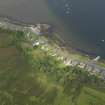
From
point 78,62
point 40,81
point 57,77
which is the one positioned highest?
point 78,62

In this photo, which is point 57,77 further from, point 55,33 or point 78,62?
point 55,33

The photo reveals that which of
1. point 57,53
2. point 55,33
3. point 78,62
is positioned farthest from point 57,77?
point 55,33

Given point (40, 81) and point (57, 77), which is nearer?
point (40, 81)

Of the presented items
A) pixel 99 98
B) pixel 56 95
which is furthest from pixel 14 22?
pixel 99 98

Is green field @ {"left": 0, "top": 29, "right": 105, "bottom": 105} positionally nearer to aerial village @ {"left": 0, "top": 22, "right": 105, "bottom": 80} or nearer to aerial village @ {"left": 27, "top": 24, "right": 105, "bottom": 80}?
aerial village @ {"left": 27, "top": 24, "right": 105, "bottom": 80}

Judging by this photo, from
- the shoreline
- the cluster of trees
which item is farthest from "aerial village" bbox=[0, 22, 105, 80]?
the cluster of trees

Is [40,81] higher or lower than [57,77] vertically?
lower

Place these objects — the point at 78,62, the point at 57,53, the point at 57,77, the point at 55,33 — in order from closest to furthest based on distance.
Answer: the point at 57,77
the point at 78,62
the point at 57,53
the point at 55,33

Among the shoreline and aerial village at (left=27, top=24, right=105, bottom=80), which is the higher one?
the shoreline

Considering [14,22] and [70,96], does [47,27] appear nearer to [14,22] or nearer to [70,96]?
[14,22]
